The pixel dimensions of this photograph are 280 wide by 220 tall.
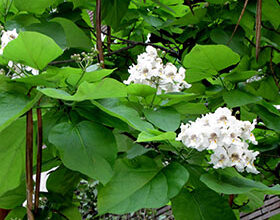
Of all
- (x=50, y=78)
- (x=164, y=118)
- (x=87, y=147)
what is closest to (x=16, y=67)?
(x=50, y=78)

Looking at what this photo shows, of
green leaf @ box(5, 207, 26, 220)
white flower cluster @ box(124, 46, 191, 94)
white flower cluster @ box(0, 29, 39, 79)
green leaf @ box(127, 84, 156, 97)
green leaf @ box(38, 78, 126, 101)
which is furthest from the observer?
green leaf @ box(5, 207, 26, 220)

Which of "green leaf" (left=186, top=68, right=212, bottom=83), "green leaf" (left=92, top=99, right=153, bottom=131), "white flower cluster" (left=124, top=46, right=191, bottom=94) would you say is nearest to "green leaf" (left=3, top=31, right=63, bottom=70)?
"green leaf" (left=92, top=99, right=153, bottom=131)

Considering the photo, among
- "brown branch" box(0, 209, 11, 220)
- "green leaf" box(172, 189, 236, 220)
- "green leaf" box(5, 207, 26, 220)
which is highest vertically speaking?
"green leaf" box(172, 189, 236, 220)

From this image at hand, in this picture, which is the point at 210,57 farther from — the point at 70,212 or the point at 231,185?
the point at 70,212

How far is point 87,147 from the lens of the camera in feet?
2.40

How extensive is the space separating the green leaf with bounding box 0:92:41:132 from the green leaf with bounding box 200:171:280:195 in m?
0.35

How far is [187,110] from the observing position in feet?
3.11

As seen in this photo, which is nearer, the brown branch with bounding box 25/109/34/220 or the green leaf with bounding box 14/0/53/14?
the brown branch with bounding box 25/109/34/220

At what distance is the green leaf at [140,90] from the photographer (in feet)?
2.91

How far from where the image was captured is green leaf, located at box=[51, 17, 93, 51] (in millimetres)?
1074

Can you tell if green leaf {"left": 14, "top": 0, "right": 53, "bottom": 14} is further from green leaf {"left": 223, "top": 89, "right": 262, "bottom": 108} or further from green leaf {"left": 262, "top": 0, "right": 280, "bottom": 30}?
green leaf {"left": 262, "top": 0, "right": 280, "bottom": 30}

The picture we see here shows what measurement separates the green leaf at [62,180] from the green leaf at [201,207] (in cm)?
41

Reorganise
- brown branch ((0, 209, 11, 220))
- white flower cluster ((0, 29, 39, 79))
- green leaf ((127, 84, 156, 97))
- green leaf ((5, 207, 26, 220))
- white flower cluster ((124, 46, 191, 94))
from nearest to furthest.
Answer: white flower cluster ((0, 29, 39, 79))
green leaf ((127, 84, 156, 97))
white flower cluster ((124, 46, 191, 94))
green leaf ((5, 207, 26, 220))
brown branch ((0, 209, 11, 220))

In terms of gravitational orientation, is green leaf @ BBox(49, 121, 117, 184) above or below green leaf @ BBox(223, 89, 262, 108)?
above
